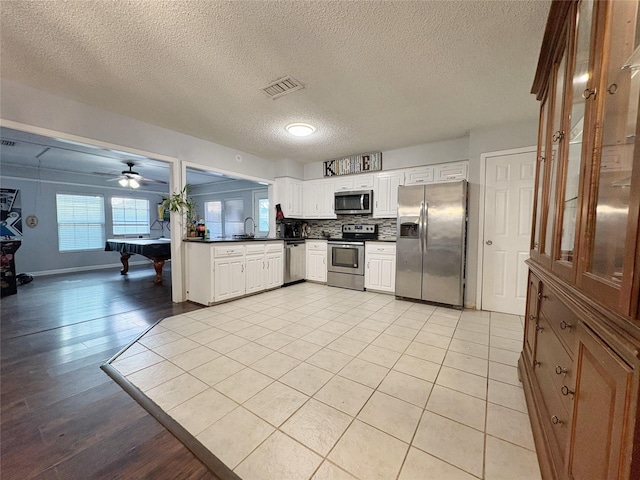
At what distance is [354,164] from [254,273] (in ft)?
8.91

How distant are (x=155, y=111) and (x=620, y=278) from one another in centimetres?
396

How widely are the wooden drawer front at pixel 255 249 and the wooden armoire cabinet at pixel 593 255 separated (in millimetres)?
3659

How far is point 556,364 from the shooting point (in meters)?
1.17

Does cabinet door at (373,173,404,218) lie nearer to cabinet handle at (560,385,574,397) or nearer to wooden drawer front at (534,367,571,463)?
wooden drawer front at (534,367,571,463)

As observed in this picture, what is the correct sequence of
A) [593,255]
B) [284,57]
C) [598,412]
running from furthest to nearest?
[284,57], [593,255], [598,412]

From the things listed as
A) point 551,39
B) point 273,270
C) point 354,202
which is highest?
point 551,39

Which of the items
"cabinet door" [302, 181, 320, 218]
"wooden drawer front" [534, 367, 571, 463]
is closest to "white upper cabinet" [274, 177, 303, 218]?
"cabinet door" [302, 181, 320, 218]

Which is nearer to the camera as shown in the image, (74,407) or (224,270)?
(74,407)

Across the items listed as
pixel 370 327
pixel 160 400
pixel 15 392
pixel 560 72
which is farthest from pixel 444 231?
pixel 15 392

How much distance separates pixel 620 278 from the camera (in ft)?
2.20

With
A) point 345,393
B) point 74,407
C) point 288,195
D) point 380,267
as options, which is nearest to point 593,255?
point 345,393

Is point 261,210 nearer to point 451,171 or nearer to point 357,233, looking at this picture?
point 357,233

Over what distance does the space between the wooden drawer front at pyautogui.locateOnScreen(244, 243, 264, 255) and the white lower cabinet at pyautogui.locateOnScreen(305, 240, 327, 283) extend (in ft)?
3.92

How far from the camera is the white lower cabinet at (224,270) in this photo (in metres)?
3.68
